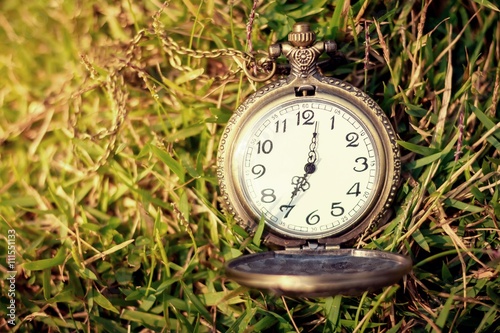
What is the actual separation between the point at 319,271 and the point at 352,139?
322 mm

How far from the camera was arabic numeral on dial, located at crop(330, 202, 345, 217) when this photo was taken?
4.88 ft

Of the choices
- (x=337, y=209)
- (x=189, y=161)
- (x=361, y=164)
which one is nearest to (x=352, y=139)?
(x=361, y=164)

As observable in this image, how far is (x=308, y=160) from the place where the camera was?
1487 millimetres

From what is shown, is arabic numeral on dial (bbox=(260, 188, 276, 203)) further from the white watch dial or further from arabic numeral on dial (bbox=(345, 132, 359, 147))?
arabic numeral on dial (bbox=(345, 132, 359, 147))

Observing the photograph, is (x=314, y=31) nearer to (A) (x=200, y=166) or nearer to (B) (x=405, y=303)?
(A) (x=200, y=166)

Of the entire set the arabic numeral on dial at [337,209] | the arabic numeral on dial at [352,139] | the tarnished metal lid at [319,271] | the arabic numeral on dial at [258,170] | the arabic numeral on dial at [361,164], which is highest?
the arabic numeral on dial at [352,139]

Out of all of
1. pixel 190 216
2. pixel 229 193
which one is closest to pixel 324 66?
pixel 229 193

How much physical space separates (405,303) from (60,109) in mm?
1050

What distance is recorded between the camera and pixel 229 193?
1506 millimetres

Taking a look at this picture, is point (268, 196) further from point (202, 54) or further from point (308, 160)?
point (202, 54)

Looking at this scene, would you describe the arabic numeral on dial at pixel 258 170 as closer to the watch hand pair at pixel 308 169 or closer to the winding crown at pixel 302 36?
the watch hand pair at pixel 308 169

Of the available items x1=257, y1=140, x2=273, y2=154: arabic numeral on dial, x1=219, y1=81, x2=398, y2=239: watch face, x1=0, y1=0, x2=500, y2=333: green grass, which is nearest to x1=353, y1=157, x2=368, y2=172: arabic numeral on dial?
x1=219, y1=81, x2=398, y2=239: watch face

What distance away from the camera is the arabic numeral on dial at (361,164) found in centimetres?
148

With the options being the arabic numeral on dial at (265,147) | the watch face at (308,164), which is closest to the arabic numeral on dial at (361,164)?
the watch face at (308,164)
